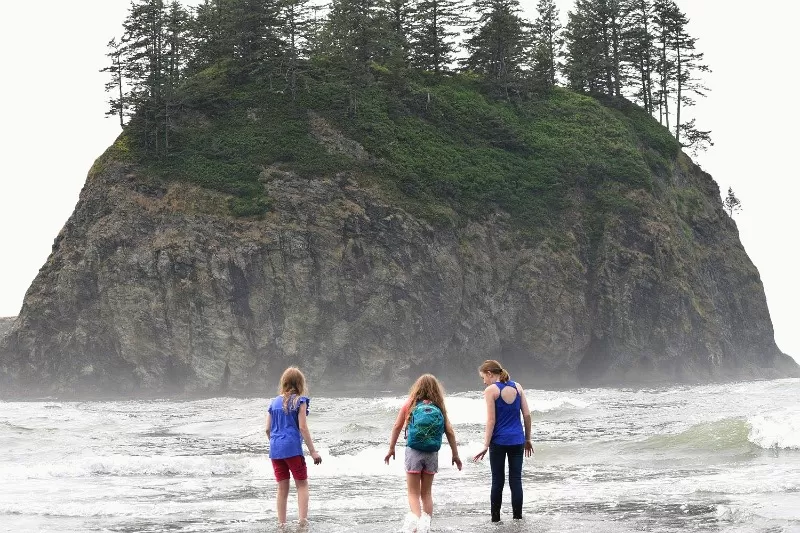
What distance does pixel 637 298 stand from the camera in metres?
58.7

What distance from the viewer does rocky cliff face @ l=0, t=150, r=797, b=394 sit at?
1986 inches

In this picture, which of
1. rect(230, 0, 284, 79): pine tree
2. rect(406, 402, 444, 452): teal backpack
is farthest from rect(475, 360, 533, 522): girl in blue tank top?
rect(230, 0, 284, 79): pine tree

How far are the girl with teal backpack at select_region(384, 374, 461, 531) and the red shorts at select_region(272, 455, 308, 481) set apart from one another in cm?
111

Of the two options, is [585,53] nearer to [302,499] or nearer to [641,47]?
[641,47]

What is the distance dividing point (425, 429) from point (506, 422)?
1.17m

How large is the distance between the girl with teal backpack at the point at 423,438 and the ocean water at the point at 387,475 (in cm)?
50

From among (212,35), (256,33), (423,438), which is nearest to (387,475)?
(423,438)

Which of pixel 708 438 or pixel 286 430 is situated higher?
pixel 286 430

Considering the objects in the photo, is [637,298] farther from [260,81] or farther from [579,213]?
[260,81]

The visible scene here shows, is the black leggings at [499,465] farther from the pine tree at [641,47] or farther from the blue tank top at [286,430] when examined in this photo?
the pine tree at [641,47]

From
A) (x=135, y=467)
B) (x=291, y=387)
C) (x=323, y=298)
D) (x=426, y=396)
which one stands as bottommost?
(x=135, y=467)

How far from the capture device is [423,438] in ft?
32.8

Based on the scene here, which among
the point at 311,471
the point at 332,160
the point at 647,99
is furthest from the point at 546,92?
the point at 311,471

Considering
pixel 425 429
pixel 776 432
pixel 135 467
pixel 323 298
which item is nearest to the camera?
pixel 425 429
